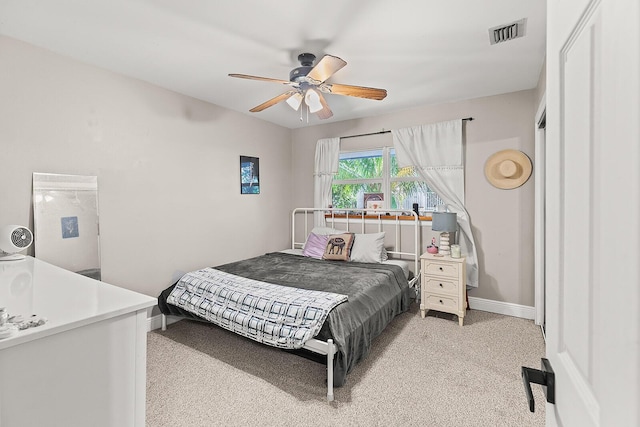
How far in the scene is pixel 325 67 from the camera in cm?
224

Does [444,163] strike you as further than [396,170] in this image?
No

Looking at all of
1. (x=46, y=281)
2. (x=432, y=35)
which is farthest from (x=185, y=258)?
(x=432, y=35)

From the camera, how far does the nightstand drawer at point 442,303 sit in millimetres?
3270

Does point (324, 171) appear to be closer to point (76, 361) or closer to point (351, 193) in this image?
point (351, 193)

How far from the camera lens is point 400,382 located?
7.38 ft

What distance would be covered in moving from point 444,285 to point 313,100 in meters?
2.32

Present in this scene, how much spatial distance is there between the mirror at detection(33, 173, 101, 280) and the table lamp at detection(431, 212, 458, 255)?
334cm

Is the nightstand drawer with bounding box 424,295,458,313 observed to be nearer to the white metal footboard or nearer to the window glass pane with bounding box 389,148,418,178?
the window glass pane with bounding box 389,148,418,178

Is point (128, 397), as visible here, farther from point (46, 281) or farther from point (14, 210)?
point (14, 210)

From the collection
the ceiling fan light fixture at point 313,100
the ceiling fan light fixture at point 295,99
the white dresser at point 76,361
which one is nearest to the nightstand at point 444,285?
the ceiling fan light fixture at point 313,100

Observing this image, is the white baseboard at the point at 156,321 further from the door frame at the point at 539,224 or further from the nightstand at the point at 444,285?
the door frame at the point at 539,224

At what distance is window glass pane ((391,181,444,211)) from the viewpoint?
3.97 metres

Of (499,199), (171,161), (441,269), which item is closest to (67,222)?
(171,161)

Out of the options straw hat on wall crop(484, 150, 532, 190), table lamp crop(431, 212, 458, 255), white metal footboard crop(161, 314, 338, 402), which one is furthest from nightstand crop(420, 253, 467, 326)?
white metal footboard crop(161, 314, 338, 402)
